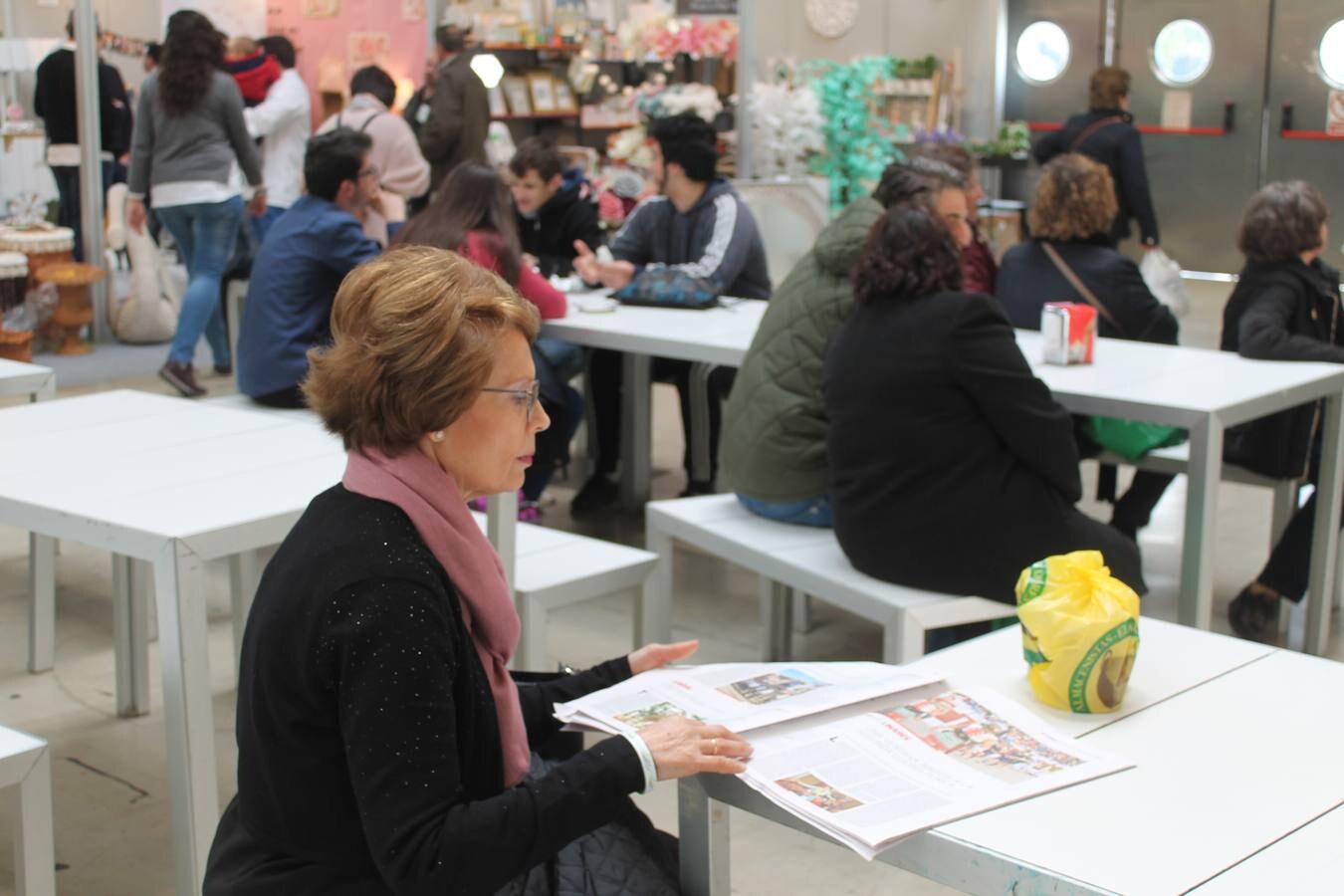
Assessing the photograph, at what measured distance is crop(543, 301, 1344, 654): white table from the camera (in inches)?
130

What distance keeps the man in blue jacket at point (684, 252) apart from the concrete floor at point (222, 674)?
0.22 meters

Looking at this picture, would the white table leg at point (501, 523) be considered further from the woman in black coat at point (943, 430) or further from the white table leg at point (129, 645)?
the white table leg at point (129, 645)

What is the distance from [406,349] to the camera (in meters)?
1.56

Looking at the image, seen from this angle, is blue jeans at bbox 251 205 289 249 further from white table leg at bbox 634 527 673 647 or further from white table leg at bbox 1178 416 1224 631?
white table leg at bbox 1178 416 1224 631

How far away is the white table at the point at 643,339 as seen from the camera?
4191 millimetres

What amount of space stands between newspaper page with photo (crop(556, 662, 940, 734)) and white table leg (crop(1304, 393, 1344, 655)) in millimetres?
2304

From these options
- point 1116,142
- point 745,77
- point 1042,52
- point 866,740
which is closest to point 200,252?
point 745,77

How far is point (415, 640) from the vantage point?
1467mm

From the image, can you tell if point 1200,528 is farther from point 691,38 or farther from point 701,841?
point 691,38

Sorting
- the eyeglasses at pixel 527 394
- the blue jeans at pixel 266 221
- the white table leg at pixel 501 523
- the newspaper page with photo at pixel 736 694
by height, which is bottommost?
the white table leg at pixel 501 523

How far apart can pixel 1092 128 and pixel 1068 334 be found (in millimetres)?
4456

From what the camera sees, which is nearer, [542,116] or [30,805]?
[30,805]

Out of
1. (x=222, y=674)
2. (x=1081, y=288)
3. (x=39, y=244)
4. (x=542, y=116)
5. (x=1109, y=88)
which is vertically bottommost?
(x=222, y=674)

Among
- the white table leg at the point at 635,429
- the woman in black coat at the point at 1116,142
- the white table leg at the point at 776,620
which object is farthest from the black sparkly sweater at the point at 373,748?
the woman in black coat at the point at 1116,142
